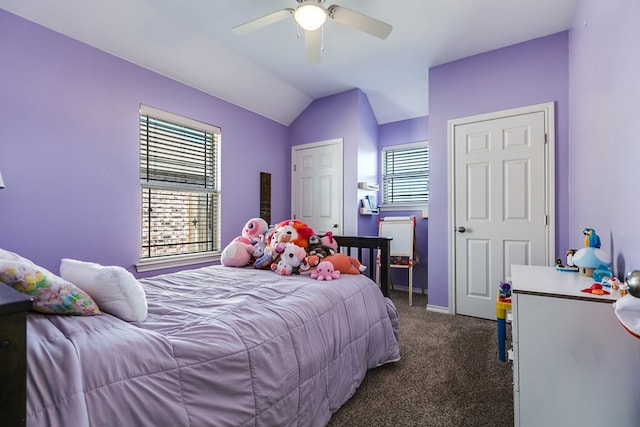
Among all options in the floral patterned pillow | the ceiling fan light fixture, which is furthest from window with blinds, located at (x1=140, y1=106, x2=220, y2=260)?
the floral patterned pillow

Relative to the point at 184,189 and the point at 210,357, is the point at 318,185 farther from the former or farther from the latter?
the point at 210,357

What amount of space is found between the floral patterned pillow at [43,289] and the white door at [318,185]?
313 centimetres

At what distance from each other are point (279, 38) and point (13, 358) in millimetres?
3035

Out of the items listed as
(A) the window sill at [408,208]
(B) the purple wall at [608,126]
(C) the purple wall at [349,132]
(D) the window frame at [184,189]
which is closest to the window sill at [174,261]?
(D) the window frame at [184,189]

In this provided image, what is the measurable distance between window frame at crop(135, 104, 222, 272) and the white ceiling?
0.39m

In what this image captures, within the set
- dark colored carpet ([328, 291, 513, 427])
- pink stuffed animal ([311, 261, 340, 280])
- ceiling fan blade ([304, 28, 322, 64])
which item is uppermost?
ceiling fan blade ([304, 28, 322, 64])

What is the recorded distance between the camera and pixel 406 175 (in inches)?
170

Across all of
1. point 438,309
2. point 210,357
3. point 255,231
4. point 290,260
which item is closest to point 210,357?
point 210,357

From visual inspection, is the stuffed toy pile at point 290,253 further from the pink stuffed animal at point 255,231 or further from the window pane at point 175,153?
the window pane at point 175,153

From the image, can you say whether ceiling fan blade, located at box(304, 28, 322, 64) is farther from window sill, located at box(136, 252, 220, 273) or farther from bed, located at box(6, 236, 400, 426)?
window sill, located at box(136, 252, 220, 273)

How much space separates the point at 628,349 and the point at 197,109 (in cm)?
362

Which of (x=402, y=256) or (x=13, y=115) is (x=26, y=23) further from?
(x=402, y=256)

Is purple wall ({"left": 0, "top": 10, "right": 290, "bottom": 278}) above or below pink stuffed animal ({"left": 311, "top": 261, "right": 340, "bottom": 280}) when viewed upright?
above

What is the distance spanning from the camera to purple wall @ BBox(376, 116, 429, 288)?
4.16 m
